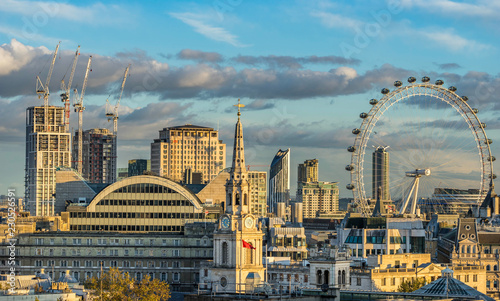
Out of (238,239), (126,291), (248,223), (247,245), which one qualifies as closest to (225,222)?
(248,223)

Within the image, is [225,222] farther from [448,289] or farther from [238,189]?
[448,289]

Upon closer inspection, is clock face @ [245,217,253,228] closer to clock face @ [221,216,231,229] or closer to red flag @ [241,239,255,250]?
clock face @ [221,216,231,229]

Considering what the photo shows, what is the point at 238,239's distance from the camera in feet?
575

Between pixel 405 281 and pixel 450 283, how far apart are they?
42.8 metres

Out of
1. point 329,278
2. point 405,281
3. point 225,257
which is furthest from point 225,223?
point 405,281

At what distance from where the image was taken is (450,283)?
15488 centimetres

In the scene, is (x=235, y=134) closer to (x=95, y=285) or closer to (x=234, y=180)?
(x=234, y=180)

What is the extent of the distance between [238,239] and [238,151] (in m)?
12.6

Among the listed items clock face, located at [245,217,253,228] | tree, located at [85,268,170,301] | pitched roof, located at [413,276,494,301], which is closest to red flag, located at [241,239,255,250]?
clock face, located at [245,217,253,228]

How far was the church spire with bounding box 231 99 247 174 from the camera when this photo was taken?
179125mm

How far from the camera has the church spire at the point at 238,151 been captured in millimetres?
179125

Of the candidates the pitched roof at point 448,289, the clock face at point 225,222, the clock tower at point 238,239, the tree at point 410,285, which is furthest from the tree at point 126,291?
the tree at point 410,285

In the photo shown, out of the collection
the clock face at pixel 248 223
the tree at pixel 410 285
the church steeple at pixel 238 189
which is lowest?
the tree at pixel 410 285

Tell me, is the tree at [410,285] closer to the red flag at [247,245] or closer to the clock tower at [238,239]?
the clock tower at [238,239]
